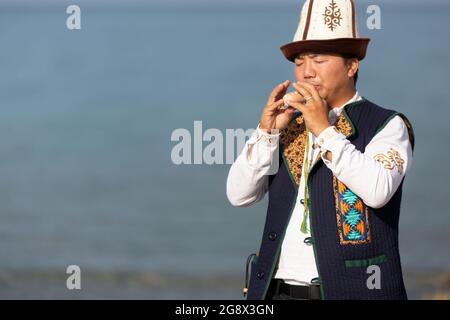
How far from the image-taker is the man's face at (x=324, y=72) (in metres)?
2.46

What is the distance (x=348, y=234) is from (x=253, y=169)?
0.33 meters

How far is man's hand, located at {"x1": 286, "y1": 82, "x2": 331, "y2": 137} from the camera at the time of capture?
7.65ft

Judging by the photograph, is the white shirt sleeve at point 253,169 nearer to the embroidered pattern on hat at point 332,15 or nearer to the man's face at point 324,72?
the man's face at point 324,72

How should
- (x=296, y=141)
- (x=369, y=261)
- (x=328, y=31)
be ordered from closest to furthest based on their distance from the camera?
(x=369, y=261)
(x=328, y=31)
(x=296, y=141)

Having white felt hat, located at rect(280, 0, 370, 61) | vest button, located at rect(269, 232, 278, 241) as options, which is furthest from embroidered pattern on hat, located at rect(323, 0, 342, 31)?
vest button, located at rect(269, 232, 278, 241)

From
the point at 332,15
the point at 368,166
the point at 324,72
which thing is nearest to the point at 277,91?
the point at 324,72

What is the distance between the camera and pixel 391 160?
2.31 m

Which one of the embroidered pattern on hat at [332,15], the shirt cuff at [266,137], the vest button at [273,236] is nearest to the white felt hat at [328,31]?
the embroidered pattern on hat at [332,15]

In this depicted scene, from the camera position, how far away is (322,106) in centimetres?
235

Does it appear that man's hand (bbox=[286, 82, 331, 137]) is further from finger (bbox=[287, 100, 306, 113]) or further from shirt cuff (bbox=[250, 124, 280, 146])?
shirt cuff (bbox=[250, 124, 280, 146])

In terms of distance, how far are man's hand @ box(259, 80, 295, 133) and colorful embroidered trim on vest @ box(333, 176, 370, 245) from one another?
10.2 inches

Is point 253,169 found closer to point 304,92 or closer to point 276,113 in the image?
point 276,113

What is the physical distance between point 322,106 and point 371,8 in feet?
4.15

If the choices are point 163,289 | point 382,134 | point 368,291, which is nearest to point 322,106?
point 382,134
